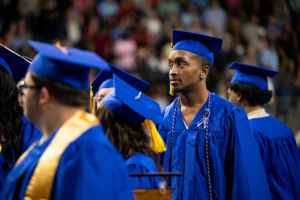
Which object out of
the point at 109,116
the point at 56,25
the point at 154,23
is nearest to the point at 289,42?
the point at 154,23

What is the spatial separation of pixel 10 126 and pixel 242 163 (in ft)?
5.65

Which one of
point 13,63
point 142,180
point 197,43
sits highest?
point 197,43

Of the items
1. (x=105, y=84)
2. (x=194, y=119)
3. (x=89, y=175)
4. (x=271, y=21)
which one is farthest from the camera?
(x=271, y=21)

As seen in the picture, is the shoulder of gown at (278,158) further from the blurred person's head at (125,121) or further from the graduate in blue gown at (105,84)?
the blurred person's head at (125,121)

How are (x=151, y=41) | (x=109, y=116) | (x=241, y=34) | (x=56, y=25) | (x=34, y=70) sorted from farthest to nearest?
(x=241, y=34)
(x=151, y=41)
(x=56, y=25)
(x=109, y=116)
(x=34, y=70)

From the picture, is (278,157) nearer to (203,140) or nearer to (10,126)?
(203,140)

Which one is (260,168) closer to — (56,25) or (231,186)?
(231,186)

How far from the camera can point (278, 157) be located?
347 cm

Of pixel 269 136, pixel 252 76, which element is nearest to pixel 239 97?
pixel 252 76

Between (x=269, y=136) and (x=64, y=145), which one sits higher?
(x=64, y=145)

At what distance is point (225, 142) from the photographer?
9.55ft

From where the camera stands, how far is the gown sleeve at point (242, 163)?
2793 millimetres

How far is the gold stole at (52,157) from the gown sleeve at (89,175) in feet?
0.09

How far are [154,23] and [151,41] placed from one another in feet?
2.01
